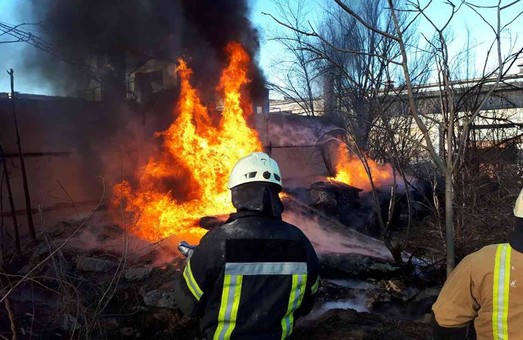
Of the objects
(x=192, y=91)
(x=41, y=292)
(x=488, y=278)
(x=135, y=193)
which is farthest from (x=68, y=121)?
(x=488, y=278)

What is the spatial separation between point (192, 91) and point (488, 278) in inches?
411

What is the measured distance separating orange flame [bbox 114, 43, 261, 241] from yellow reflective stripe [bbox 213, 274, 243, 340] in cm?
663

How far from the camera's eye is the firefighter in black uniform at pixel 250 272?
2.09m

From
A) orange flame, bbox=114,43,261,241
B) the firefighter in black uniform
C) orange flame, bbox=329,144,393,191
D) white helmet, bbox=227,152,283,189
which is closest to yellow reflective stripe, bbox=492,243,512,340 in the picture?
the firefighter in black uniform

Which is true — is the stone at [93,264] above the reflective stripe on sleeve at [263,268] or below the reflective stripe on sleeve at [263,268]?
below

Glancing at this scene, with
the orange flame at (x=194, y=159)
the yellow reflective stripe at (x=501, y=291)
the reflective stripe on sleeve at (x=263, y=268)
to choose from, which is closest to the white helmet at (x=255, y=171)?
the reflective stripe on sleeve at (x=263, y=268)

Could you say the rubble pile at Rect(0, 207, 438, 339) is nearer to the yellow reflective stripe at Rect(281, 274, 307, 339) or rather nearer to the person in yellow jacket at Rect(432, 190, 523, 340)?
the yellow reflective stripe at Rect(281, 274, 307, 339)

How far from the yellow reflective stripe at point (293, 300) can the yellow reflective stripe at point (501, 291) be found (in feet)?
2.99

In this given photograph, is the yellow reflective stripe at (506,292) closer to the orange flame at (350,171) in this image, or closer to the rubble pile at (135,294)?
the rubble pile at (135,294)

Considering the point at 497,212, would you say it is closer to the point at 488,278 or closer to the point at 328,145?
the point at 488,278

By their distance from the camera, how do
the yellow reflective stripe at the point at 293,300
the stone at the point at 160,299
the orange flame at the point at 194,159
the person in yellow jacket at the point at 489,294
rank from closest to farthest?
the person in yellow jacket at the point at 489,294 < the yellow reflective stripe at the point at 293,300 < the stone at the point at 160,299 < the orange flame at the point at 194,159

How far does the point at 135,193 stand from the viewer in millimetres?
9953

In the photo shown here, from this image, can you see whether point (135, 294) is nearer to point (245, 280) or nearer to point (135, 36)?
point (245, 280)

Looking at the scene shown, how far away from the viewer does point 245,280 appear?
211cm
